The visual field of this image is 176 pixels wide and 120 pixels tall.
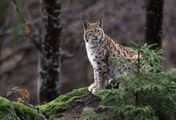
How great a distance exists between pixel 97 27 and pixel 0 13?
1334 centimetres

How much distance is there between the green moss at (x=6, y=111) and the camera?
6.61 m

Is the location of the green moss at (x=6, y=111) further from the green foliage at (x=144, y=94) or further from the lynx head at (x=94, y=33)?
the lynx head at (x=94, y=33)

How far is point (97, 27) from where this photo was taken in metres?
8.39

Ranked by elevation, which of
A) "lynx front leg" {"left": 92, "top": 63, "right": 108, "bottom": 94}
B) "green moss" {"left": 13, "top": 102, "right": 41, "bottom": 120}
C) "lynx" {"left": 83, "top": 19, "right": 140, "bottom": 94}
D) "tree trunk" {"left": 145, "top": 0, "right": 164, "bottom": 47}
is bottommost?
"green moss" {"left": 13, "top": 102, "right": 41, "bottom": 120}

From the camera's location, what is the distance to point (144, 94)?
268 inches

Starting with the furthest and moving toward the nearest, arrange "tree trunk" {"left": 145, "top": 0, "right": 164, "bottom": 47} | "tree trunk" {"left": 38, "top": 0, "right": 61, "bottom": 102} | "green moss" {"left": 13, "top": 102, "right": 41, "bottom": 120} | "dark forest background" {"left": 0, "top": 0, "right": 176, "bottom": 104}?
"dark forest background" {"left": 0, "top": 0, "right": 176, "bottom": 104} → "tree trunk" {"left": 38, "top": 0, "right": 61, "bottom": 102} → "tree trunk" {"left": 145, "top": 0, "right": 164, "bottom": 47} → "green moss" {"left": 13, "top": 102, "right": 41, "bottom": 120}

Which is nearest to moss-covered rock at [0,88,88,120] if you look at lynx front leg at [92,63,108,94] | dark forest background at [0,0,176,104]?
lynx front leg at [92,63,108,94]

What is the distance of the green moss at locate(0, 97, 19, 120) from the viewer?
21.7ft

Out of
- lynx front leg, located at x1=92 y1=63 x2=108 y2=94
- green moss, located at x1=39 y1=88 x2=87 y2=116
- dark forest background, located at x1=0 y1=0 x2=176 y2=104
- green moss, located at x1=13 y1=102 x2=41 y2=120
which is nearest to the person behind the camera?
green moss, located at x1=13 y1=102 x2=41 y2=120

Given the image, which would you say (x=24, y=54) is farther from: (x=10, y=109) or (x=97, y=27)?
(x=10, y=109)

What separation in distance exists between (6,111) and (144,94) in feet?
5.10

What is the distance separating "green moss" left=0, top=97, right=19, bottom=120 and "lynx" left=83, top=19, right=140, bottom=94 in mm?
1867

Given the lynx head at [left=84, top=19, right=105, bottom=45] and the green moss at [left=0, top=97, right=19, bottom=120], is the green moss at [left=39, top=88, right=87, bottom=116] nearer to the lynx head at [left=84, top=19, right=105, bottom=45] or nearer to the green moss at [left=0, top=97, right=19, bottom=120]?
the lynx head at [left=84, top=19, right=105, bottom=45]

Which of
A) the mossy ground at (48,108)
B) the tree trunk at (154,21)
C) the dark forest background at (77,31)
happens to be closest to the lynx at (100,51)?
the mossy ground at (48,108)
